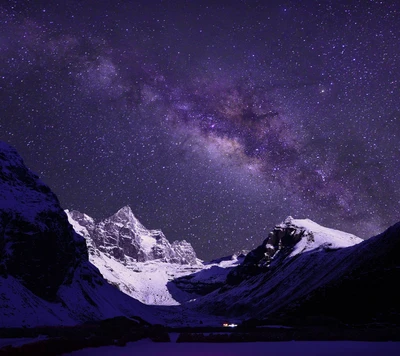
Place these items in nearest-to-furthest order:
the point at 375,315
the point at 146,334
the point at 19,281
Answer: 1. the point at 146,334
2. the point at 375,315
3. the point at 19,281

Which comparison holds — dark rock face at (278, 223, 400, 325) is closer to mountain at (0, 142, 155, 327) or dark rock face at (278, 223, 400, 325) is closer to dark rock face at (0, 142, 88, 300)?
mountain at (0, 142, 155, 327)

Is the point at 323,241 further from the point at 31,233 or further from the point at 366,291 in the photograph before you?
the point at 31,233

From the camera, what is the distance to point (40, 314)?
2813 inches

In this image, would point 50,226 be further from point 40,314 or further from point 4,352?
point 4,352

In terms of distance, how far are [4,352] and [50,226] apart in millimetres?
87961

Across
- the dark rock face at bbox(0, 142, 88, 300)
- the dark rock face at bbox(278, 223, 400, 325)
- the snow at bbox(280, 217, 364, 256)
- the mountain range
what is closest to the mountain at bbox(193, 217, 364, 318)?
the snow at bbox(280, 217, 364, 256)

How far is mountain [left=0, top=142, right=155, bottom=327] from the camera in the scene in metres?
73.4

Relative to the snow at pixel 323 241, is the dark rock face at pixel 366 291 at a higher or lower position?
lower

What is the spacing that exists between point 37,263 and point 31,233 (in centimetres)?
823

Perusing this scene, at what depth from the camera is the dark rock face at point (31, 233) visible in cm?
8562

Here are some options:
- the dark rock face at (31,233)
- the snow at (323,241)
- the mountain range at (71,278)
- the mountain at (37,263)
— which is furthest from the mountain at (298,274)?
the dark rock face at (31,233)

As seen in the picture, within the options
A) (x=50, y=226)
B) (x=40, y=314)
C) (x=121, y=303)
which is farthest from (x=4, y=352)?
(x=121, y=303)

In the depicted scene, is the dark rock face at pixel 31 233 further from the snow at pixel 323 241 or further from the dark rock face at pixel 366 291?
the snow at pixel 323 241

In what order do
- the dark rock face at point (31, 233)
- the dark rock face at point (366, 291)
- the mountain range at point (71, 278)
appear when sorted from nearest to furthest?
the dark rock face at point (366, 291)
the mountain range at point (71, 278)
the dark rock face at point (31, 233)
